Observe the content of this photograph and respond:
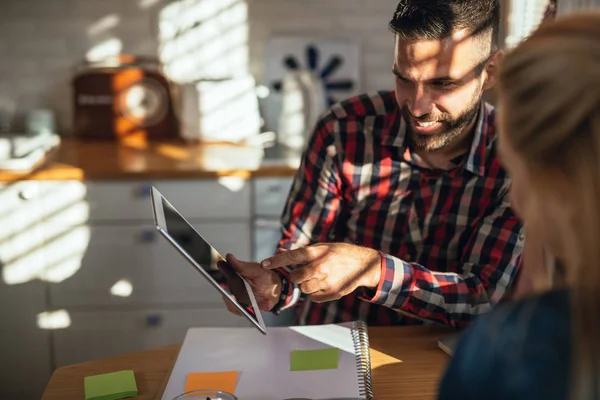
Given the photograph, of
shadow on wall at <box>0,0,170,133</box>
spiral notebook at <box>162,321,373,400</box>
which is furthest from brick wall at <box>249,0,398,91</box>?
spiral notebook at <box>162,321,373,400</box>

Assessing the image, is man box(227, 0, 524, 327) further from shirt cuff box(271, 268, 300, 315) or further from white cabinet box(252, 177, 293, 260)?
white cabinet box(252, 177, 293, 260)

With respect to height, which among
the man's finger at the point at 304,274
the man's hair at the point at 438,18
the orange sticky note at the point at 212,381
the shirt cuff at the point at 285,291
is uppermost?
the man's hair at the point at 438,18

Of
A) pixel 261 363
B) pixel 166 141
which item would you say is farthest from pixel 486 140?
pixel 166 141

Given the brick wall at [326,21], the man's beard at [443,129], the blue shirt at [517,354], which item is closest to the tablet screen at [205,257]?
the man's beard at [443,129]

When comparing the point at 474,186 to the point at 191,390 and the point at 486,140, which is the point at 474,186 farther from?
the point at 191,390

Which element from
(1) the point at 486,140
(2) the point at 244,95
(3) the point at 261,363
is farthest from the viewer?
(2) the point at 244,95

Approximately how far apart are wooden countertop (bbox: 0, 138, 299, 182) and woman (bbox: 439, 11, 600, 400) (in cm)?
189

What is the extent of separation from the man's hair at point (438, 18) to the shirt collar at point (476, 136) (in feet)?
0.70

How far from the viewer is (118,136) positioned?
3010mm

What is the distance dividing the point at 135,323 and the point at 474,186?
4.82 ft

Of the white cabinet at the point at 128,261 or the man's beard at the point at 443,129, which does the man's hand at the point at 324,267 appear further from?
the white cabinet at the point at 128,261

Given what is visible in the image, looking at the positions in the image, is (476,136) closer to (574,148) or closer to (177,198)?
(574,148)

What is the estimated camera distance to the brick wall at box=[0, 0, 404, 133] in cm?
302

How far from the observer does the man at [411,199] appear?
1507mm
